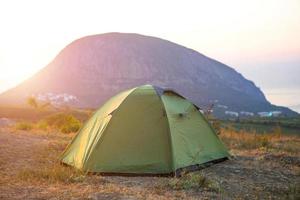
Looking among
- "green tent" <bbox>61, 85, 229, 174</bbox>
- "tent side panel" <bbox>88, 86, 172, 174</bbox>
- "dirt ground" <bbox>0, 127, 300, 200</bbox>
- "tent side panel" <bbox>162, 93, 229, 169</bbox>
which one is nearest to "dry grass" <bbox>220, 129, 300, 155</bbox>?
"dirt ground" <bbox>0, 127, 300, 200</bbox>

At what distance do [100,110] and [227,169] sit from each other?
3.61 m

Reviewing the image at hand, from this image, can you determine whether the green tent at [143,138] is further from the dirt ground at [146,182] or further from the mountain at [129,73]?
the mountain at [129,73]

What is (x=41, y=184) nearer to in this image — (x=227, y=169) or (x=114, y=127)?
(x=114, y=127)

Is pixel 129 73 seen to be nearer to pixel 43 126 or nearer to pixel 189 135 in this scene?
pixel 43 126

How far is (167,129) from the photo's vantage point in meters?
10.9

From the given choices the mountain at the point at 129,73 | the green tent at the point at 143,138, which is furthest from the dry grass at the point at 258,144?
the mountain at the point at 129,73

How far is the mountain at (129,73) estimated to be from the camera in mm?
140000

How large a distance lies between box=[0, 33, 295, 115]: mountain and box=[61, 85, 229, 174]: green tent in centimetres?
11217

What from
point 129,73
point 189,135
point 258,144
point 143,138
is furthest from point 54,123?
point 129,73

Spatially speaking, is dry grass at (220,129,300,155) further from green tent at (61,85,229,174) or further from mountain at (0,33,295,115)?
mountain at (0,33,295,115)

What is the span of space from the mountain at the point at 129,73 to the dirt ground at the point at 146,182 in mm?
111677

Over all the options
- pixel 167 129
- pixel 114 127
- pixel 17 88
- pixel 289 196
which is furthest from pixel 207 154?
pixel 17 88

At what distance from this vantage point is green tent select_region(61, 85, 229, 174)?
10625mm

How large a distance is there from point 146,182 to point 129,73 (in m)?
152
